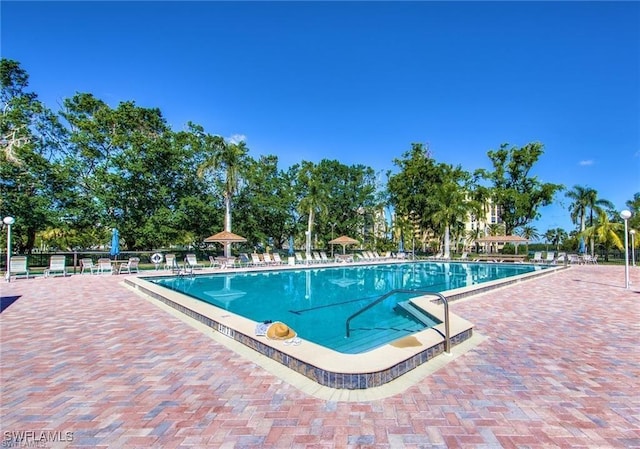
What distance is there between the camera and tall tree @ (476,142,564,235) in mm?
28547

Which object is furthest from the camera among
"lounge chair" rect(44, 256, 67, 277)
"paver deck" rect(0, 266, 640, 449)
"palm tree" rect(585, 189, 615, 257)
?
"palm tree" rect(585, 189, 615, 257)

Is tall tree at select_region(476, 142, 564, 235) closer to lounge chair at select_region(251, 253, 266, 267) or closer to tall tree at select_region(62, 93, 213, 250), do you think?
lounge chair at select_region(251, 253, 266, 267)

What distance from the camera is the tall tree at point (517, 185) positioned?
93.7 feet

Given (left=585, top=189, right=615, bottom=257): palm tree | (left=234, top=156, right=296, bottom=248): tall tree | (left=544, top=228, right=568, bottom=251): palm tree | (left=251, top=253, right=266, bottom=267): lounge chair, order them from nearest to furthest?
(left=251, top=253, right=266, bottom=267): lounge chair → (left=234, top=156, right=296, bottom=248): tall tree → (left=585, top=189, right=615, bottom=257): palm tree → (left=544, top=228, right=568, bottom=251): palm tree

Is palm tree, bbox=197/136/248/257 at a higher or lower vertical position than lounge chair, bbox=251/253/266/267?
higher

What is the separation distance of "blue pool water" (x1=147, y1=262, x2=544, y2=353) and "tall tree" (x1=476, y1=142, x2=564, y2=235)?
1862 centimetres

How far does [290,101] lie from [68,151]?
50.4ft

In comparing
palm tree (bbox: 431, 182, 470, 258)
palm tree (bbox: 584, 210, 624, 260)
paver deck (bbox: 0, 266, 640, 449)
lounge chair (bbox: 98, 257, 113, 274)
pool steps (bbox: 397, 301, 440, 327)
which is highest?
palm tree (bbox: 431, 182, 470, 258)

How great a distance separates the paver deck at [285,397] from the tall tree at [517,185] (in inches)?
1045

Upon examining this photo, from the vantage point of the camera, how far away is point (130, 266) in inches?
588

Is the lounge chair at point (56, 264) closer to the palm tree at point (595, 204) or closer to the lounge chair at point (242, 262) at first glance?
the lounge chair at point (242, 262)

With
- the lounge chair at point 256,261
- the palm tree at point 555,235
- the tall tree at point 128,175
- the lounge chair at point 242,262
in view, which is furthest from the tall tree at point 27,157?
the palm tree at point 555,235

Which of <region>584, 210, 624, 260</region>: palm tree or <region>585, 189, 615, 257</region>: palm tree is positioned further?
<region>585, 189, 615, 257</region>: palm tree

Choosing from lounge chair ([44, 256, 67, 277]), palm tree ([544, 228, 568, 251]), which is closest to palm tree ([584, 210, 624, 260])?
palm tree ([544, 228, 568, 251])
